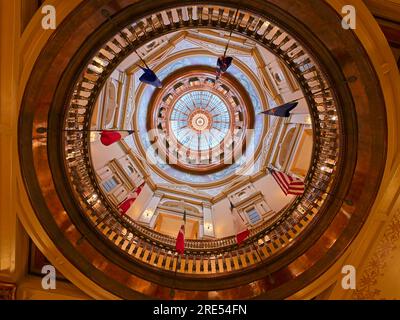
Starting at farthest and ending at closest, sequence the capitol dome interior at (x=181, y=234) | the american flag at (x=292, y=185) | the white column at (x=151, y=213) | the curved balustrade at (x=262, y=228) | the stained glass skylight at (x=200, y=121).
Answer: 1. the stained glass skylight at (x=200, y=121)
2. the white column at (x=151, y=213)
3. the american flag at (x=292, y=185)
4. the curved balustrade at (x=262, y=228)
5. the capitol dome interior at (x=181, y=234)

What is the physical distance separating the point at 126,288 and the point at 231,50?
884 cm

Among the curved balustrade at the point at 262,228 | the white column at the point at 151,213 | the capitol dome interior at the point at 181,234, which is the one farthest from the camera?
the white column at the point at 151,213

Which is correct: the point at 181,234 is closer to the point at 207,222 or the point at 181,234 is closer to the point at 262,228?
the point at 262,228

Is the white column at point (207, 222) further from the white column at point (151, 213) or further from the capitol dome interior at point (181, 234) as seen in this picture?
the capitol dome interior at point (181, 234)

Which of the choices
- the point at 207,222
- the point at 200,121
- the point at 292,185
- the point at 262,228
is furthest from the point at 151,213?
the point at 292,185

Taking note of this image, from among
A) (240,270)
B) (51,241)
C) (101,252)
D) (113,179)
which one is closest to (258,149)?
(113,179)

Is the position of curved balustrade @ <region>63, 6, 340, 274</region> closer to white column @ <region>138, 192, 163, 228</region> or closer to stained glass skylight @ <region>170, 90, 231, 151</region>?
white column @ <region>138, 192, 163, 228</region>

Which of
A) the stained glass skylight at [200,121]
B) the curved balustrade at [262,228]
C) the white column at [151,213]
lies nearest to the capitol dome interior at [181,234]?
the curved balustrade at [262,228]

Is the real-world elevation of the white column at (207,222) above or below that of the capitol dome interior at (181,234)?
below

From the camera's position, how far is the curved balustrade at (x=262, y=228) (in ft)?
23.2

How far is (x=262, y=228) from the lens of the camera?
30.7 feet

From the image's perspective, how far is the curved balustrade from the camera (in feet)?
23.2
